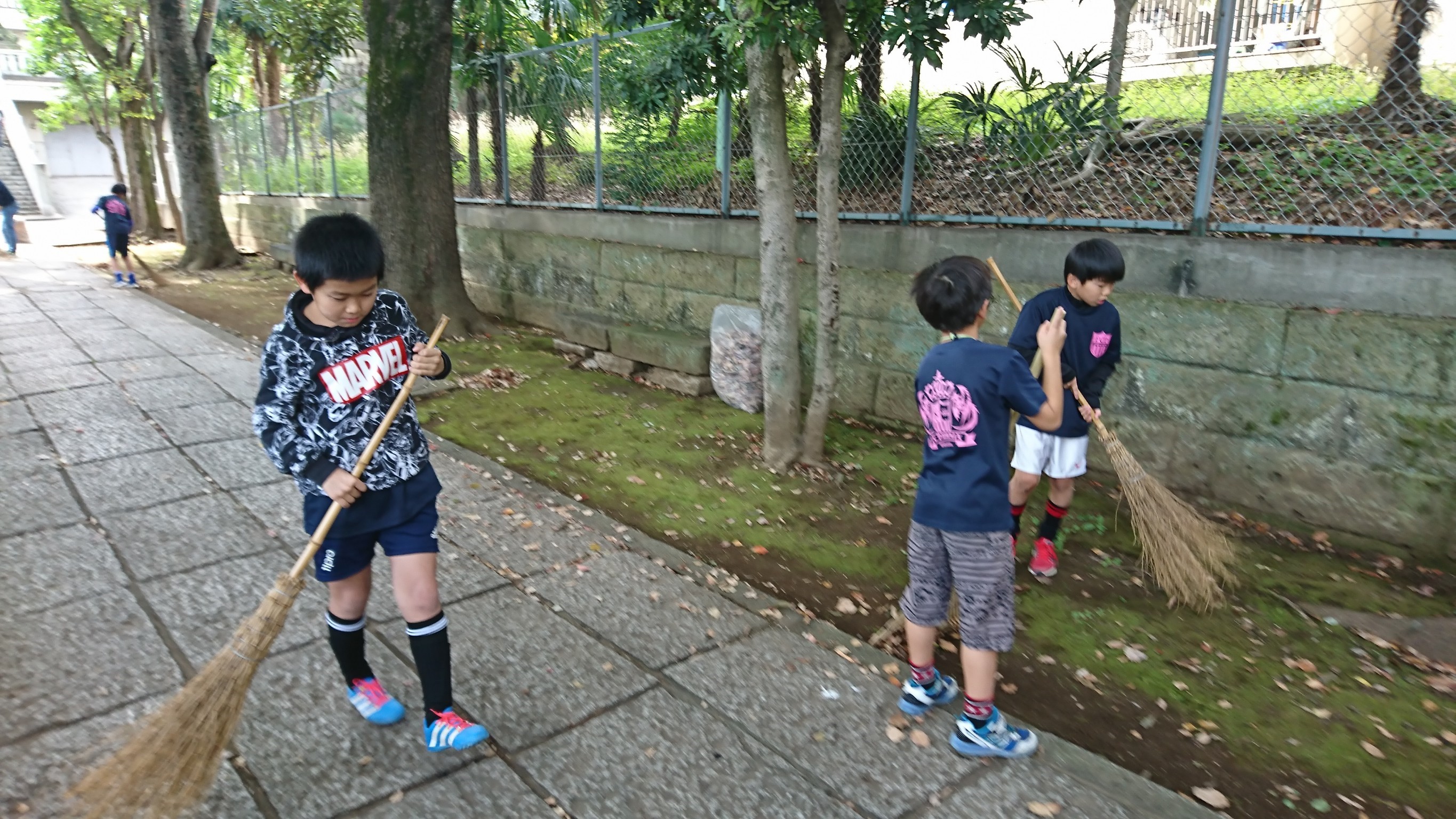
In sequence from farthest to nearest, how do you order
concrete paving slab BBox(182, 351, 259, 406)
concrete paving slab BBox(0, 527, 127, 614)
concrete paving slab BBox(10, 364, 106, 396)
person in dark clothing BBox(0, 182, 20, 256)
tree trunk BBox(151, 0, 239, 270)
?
1. person in dark clothing BBox(0, 182, 20, 256)
2. tree trunk BBox(151, 0, 239, 270)
3. concrete paving slab BBox(182, 351, 259, 406)
4. concrete paving slab BBox(10, 364, 106, 396)
5. concrete paving slab BBox(0, 527, 127, 614)

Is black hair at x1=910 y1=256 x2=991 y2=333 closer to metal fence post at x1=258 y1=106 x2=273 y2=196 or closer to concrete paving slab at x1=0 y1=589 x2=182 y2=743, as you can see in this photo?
concrete paving slab at x1=0 y1=589 x2=182 y2=743

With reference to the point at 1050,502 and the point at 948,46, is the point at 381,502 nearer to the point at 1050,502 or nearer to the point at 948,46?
the point at 1050,502

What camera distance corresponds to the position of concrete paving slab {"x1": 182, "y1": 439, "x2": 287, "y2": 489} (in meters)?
4.88

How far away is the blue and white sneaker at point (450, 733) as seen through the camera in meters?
2.59

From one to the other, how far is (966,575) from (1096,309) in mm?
1692

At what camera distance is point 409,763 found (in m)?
2.57

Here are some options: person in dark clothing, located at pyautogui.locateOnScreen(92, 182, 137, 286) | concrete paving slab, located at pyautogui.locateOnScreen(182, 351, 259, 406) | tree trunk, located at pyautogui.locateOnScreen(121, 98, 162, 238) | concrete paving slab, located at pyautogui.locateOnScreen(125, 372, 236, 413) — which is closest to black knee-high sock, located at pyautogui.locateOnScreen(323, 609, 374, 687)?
concrete paving slab, located at pyautogui.locateOnScreen(182, 351, 259, 406)

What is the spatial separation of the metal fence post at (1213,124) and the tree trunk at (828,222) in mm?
1937

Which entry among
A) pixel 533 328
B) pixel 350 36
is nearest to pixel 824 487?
pixel 533 328

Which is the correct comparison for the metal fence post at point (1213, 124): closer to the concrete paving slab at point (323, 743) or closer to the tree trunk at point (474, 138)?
the concrete paving slab at point (323, 743)

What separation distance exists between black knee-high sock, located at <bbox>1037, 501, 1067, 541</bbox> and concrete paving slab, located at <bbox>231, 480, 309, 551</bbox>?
3462 mm

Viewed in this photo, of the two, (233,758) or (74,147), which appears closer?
(233,758)

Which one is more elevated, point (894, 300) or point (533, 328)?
point (894, 300)

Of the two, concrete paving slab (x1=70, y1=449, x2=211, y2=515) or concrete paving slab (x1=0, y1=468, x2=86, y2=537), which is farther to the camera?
concrete paving slab (x1=70, y1=449, x2=211, y2=515)
